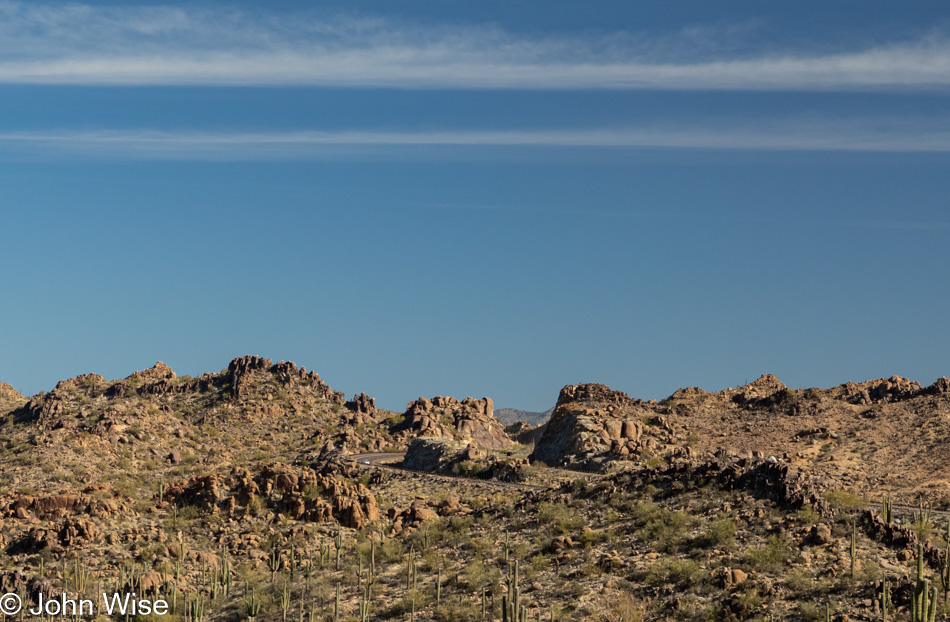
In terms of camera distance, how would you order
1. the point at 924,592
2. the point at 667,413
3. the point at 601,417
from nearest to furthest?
the point at 924,592
the point at 601,417
the point at 667,413

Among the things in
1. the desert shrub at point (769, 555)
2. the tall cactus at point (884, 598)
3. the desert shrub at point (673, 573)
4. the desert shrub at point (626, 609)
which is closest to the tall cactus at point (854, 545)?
the tall cactus at point (884, 598)

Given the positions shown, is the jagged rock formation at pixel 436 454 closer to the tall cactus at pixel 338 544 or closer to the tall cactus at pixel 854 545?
the tall cactus at pixel 338 544

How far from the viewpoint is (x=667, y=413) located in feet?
370

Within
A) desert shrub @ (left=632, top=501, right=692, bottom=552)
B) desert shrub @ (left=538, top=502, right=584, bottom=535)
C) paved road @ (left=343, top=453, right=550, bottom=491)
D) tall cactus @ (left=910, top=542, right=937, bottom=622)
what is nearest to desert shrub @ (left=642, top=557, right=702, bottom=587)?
desert shrub @ (left=632, top=501, right=692, bottom=552)

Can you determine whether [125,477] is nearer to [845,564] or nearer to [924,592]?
[845,564]

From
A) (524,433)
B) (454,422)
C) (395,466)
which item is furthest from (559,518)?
(524,433)

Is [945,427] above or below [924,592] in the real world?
above

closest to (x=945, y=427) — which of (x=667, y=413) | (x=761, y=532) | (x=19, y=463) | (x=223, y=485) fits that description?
(x=667, y=413)

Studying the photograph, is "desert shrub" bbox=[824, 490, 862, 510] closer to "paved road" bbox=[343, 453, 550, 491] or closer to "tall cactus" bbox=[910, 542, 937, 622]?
"tall cactus" bbox=[910, 542, 937, 622]

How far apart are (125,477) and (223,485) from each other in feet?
92.4

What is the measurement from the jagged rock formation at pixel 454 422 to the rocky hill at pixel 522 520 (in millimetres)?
4279

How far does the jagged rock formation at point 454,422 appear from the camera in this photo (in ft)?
374

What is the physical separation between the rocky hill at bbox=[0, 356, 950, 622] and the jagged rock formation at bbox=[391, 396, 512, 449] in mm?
4279

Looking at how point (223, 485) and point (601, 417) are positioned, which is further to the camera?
point (601, 417)
